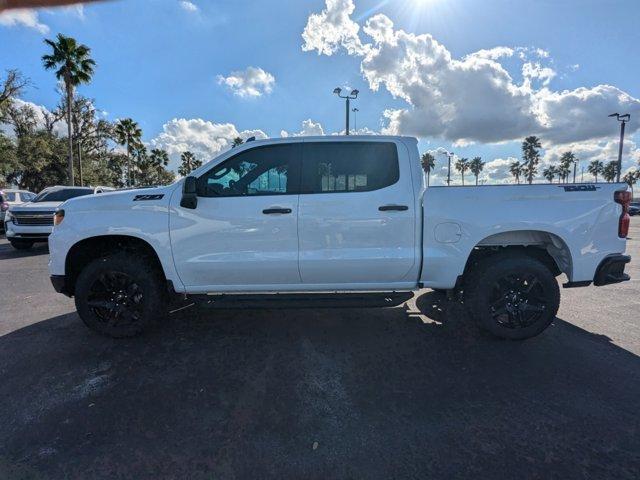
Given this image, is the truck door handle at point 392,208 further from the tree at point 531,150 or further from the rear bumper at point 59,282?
the tree at point 531,150

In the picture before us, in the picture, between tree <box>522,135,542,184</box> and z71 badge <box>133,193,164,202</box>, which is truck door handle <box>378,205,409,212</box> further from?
tree <box>522,135,542,184</box>

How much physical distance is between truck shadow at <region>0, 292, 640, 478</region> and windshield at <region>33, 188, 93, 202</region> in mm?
8747

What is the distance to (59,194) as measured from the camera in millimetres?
11680

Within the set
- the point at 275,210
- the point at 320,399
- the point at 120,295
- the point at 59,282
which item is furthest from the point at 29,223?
the point at 320,399

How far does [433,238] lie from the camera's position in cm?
384

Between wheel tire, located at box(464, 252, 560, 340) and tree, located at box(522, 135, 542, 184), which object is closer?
wheel tire, located at box(464, 252, 560, 340)

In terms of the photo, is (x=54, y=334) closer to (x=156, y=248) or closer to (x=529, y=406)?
(x=156, y=248)

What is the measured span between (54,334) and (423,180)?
4348 mm

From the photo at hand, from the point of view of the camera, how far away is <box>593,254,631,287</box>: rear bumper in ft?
12.7

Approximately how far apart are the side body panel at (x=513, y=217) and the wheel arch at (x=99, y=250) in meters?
2.83

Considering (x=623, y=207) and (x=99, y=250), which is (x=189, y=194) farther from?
(x=623, y=207)

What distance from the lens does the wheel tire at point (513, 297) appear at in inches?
153

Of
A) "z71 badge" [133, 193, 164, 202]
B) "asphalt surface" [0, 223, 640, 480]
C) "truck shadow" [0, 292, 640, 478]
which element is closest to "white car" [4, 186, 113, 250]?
"asphalt surface" [0, 223, 640, 480]

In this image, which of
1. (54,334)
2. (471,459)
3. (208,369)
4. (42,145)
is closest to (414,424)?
(471,459)
